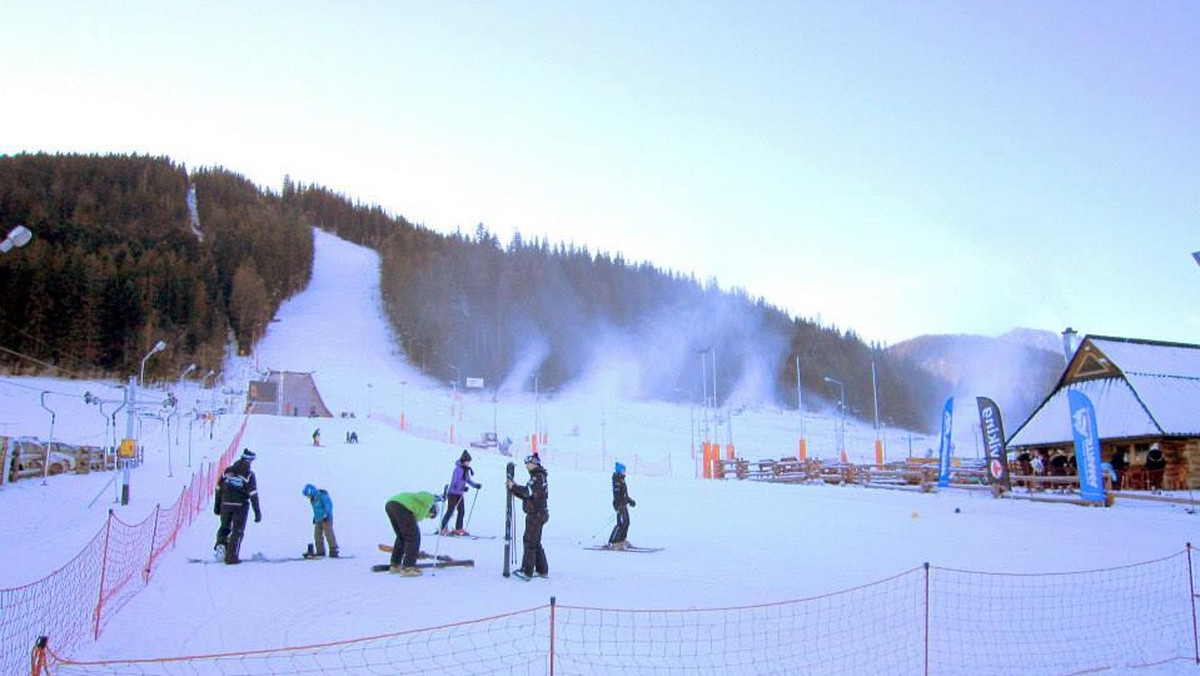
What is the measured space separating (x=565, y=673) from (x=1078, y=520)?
49.9 feet

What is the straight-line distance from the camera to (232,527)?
11.3 metres

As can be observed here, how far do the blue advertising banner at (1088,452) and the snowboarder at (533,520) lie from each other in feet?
51.1

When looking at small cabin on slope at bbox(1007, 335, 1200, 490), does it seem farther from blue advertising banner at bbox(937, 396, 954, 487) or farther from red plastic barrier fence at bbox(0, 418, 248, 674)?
red plastic barrier fence at bbox(0, 418, 248, 674)

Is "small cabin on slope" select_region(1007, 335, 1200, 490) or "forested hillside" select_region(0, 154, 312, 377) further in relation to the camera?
"forested hillside" select_region(0, 154, 312, 377)

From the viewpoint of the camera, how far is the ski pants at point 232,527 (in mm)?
11227

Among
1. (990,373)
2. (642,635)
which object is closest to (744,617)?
(642,635)

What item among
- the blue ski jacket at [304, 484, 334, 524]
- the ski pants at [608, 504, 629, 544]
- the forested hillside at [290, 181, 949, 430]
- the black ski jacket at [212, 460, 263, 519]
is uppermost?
the forested hillside at [290, 181, 949, 430]

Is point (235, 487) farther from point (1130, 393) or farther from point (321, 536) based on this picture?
point (1130, 393)

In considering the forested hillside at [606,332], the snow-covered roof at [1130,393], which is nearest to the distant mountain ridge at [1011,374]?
the forested hillside at [606,332]

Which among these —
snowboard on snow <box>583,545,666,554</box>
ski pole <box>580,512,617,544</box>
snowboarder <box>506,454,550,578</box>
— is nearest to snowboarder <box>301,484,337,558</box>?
snowboarder <box>506,454,550,578</box>

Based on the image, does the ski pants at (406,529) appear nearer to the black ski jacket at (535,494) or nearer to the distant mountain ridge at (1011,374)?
the black ski jacket at (535,494)

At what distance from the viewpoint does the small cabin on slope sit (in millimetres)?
25453

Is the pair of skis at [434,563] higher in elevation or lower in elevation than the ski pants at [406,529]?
lower

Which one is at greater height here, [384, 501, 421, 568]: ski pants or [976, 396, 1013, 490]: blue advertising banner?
[976, 396, 1013, 490]: blue advertising banner
